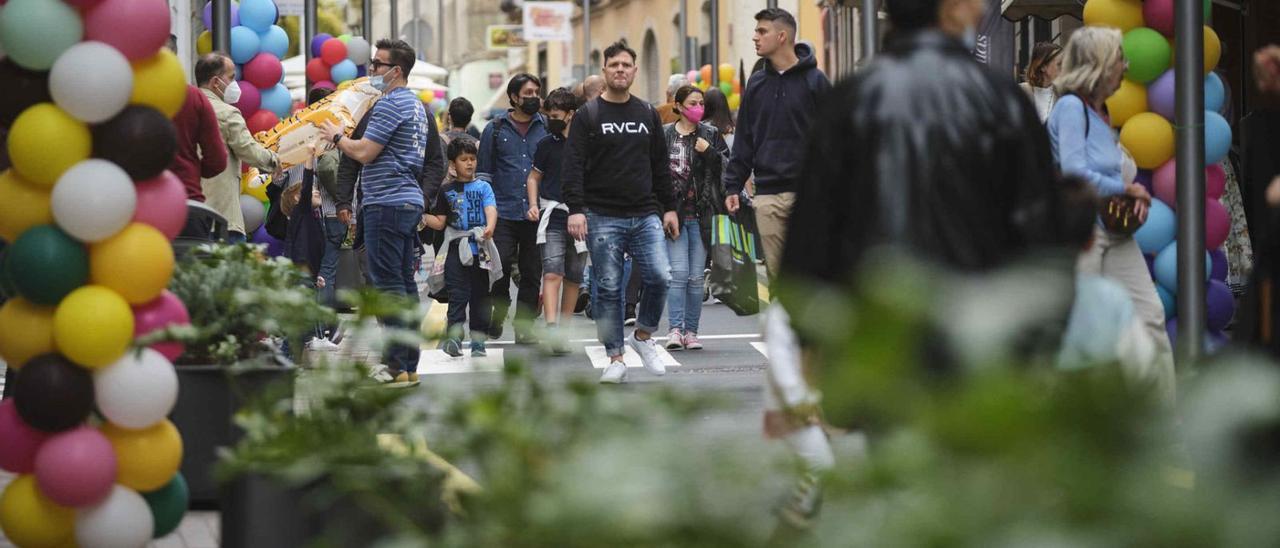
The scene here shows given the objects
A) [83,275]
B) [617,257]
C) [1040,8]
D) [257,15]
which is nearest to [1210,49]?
[617,257]

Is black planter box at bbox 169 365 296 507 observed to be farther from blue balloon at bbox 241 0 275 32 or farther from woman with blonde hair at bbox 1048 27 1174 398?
blue balloon at bbox 241 0 275 32

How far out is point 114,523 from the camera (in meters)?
5.32

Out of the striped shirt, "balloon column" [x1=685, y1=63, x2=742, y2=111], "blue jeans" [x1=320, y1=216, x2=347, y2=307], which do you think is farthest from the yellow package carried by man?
"balloon column" [x1=685, y1=63, x2=742, y2=111]

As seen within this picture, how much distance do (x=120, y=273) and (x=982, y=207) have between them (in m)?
2.58

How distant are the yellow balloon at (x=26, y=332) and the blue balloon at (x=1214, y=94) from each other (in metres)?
5.99

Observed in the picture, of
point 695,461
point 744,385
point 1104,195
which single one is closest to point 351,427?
point 695,461

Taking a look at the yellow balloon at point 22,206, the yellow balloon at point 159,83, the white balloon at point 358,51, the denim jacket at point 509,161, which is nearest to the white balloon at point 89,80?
the yellow balloon at point 159,83

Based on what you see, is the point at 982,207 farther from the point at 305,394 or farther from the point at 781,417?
the point at 305,394

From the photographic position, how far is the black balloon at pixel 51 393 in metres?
5.30

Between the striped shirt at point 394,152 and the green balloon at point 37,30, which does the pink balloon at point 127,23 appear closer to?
the green balloon at point 37,30

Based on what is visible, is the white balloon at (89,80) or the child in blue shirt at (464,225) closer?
the white balloon at (89,80)

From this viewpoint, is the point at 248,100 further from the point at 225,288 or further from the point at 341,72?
the point at 225,288

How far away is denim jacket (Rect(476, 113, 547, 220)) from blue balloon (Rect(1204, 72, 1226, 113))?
5185 millimetres

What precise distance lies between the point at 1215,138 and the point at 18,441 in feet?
19.3
